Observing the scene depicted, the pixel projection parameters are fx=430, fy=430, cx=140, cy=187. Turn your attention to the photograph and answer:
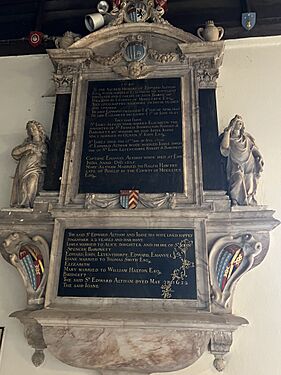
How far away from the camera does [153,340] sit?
2889 mm

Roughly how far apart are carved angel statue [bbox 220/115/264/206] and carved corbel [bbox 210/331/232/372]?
3.16ft

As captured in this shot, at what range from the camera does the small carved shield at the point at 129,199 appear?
3318 mm

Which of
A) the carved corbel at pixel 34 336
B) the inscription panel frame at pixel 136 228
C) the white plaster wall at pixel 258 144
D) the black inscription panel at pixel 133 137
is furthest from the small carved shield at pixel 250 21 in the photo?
the carved corbel at pixel 34 336

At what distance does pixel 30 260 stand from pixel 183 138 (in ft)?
5.16

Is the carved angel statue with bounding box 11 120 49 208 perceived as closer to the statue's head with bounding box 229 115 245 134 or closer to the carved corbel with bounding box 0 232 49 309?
the carved corbel with bounding box 0 232 49 309

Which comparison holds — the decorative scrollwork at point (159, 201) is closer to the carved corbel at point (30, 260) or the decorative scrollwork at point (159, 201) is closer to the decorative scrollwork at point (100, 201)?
the decorative scrollwork at point (100, 201)

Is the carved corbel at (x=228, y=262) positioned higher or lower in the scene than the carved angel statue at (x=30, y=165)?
lower

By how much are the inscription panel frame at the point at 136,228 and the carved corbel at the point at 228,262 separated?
11 centimetres

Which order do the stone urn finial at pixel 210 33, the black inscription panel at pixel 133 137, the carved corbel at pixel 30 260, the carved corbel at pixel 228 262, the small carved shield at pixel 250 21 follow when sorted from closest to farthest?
1. the carved corbel at pixel 228 262
2. the carved corbel at pixel 30 260
3. the black inscription panel at pixel 133 137
4. the stone urn finial at pixel 210 33
5. the small carved shield at pixel 250 21

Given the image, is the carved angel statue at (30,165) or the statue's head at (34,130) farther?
the statue's head at (34,130)

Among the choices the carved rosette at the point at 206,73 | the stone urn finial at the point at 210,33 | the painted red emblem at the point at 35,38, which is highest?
the painted red emblem at the point at 35,38

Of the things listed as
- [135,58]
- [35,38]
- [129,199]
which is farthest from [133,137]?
[35,38]

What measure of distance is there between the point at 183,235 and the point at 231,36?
227cm

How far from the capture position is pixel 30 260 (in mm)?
3322
